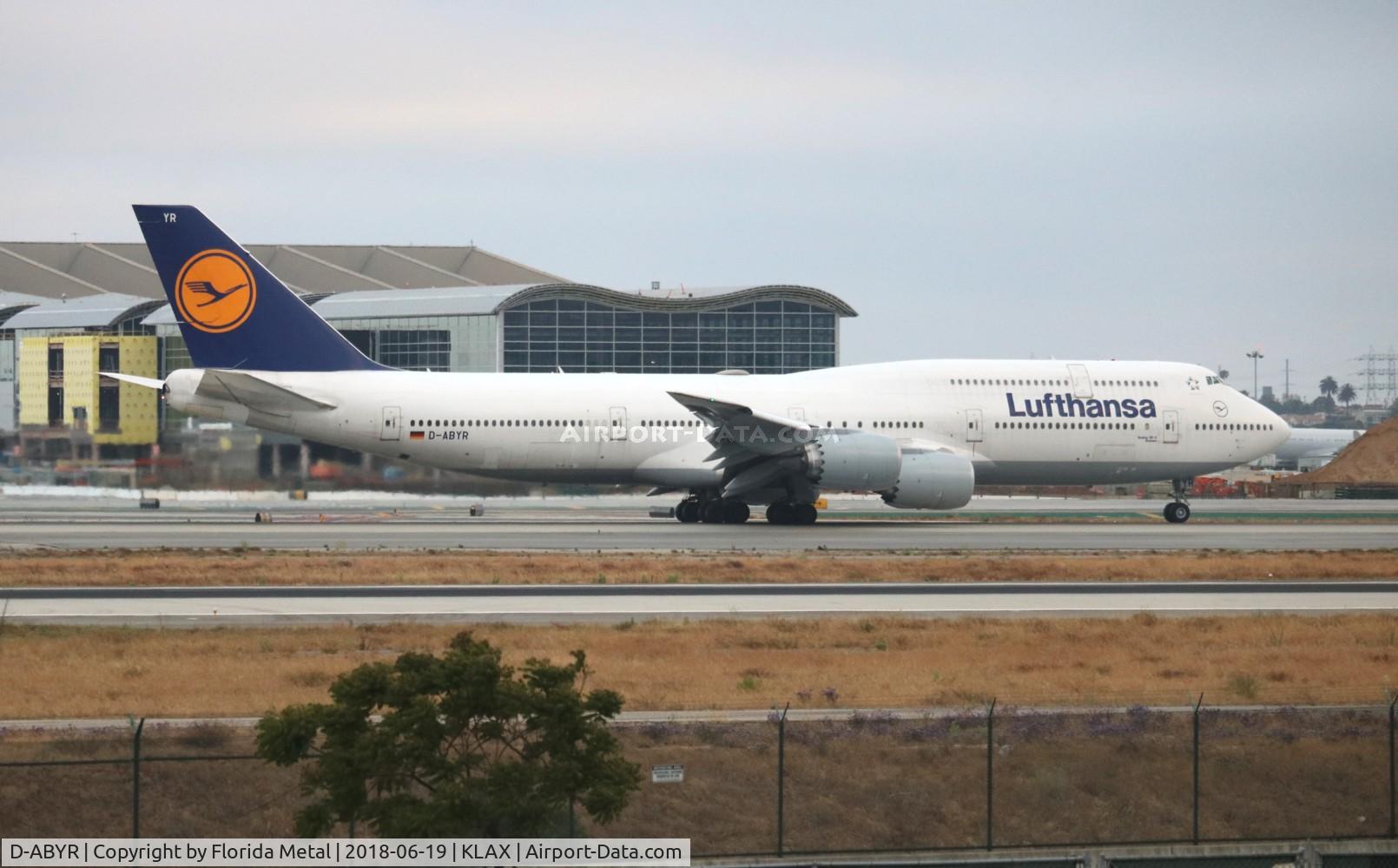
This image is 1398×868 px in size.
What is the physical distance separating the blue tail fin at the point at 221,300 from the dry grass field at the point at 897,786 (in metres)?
27.8

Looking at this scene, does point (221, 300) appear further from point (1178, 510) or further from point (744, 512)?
point (1178, 510)

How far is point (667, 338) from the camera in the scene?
281ft

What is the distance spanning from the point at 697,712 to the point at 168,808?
571cm

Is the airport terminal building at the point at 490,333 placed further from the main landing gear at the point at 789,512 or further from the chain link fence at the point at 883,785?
the chain link fence at the point at 883,785

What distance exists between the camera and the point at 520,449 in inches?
1676

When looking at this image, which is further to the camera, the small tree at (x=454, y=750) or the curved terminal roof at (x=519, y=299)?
the curved terminal roof at (x=519, y=299)

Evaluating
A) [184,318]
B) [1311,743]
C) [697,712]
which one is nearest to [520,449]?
[184,318]

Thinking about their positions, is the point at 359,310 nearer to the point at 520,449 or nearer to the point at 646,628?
the point at 520,449

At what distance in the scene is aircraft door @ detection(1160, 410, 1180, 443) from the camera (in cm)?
4666

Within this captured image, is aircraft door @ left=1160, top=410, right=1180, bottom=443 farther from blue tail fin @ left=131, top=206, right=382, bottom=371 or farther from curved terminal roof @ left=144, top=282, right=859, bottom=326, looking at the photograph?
curved terminal roof @ left=144, top=282, right=859, bottom=326

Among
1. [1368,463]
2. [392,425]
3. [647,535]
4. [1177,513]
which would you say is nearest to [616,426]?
[647,535]

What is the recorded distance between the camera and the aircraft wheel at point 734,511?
143 feet

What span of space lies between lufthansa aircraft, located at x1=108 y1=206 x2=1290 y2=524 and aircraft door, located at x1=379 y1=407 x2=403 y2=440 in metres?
0.05

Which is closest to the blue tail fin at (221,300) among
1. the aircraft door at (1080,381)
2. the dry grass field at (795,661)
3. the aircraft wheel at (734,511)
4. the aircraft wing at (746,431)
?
the aircraft wing at (746,431)
